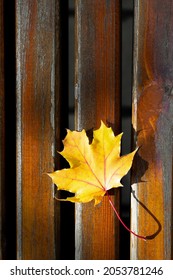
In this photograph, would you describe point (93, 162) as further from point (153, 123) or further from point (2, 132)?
point (2, 132)

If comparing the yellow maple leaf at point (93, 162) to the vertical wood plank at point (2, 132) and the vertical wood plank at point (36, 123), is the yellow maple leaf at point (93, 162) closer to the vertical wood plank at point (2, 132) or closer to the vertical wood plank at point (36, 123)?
the vertical wood plank at point (36, 123)

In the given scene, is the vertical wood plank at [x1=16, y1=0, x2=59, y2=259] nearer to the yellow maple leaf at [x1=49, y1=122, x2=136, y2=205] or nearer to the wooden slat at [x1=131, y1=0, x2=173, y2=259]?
the yellow maple leaf at [x1=49, y1=122, x2=136, y2=205]

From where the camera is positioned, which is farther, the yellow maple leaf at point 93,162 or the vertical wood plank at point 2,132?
the vertical wood plank at point 2,132

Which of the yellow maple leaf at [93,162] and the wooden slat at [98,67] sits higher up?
the wooden slat at [98,67]

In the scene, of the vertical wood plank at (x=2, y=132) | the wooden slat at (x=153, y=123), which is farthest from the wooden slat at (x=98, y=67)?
the vertical wood plank at (x=2, y=132)

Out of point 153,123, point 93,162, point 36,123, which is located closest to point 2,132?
point 36,123
